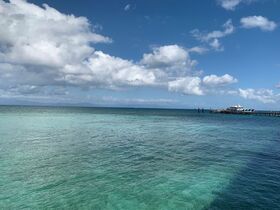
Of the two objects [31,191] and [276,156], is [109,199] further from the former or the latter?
[276,156]

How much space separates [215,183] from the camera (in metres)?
17.9

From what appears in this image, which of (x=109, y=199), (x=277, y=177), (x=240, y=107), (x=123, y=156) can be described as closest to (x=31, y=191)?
(x=109, y=199)

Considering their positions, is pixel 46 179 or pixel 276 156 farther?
pixel 276 156

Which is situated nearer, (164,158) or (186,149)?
(164,158)

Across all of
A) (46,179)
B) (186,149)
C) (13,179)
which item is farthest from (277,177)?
(13,179)

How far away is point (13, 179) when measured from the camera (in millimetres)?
17828

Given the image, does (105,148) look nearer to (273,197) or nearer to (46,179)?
(46,179)

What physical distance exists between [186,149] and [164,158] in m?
6.23

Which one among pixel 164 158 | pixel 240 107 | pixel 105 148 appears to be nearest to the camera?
pixel 164 158

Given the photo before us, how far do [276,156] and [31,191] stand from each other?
935 inches

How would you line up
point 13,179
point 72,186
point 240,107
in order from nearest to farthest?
point 72,186, point 13,179, point 240,107

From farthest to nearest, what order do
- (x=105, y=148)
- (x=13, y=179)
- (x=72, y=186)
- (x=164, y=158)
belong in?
(x=105, y=148)
(x=164, y=158)
(x=13, y=179)
(x=72, y=186)

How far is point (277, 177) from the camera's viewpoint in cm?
1964

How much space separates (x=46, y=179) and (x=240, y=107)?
16144 cm
